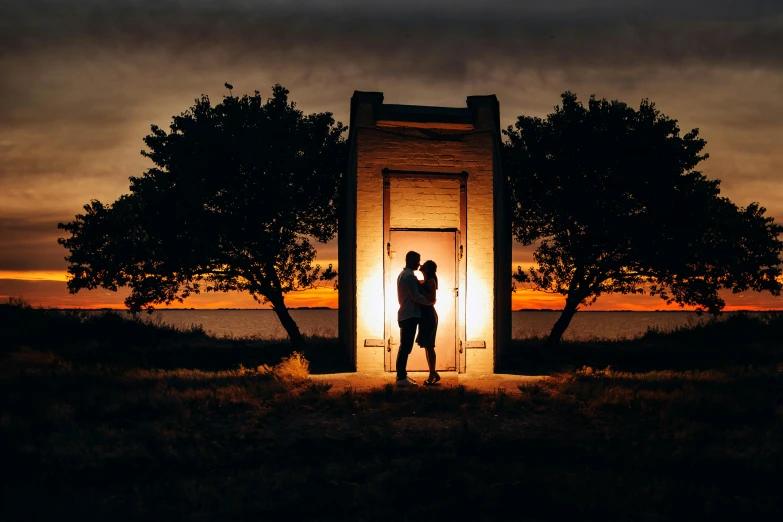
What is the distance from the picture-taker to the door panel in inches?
504

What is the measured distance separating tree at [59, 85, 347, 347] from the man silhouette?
9487 millimetres

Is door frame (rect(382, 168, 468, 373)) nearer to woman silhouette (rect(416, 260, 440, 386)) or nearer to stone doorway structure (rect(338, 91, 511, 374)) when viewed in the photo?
stone doorway structure (rect(338, 91, 511, 374))

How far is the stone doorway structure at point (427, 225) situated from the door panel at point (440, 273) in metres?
0.02

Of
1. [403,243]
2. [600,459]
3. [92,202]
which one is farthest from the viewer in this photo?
[92,202]

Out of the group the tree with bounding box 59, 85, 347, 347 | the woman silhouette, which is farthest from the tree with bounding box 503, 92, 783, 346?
the woman silhouette

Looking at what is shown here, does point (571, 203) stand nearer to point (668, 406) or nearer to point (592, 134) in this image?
point (592, 134)

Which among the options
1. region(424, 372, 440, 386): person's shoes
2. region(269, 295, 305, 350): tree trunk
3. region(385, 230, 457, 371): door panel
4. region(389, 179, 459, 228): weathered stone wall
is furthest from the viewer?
region(269, 295, 305, 350): tree trunk

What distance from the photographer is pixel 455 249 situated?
12.8 m

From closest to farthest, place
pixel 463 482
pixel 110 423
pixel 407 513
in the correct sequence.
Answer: pixel 407 513 < pixel 463 482 < pixel 110 423

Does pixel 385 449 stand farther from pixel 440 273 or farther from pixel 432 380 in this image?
pixel 440 273

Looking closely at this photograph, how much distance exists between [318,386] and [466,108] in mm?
6244

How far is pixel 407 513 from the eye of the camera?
19.1 feet

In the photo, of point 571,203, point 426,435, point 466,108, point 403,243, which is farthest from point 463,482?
point 571,203

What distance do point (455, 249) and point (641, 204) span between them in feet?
30.5
